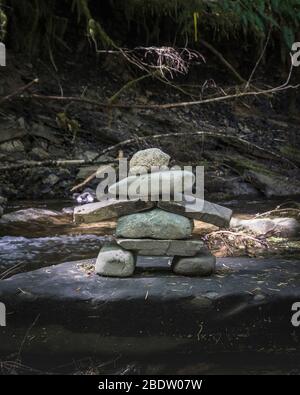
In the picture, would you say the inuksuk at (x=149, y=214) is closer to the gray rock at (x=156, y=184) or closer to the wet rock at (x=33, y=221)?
the gray rock at (x=156, y=184)

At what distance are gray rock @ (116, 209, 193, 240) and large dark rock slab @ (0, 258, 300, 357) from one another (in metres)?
0.33

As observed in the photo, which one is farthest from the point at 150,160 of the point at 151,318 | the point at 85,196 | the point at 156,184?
the point at 85,196

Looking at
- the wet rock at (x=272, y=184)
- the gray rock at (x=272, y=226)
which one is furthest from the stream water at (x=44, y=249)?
the wet rock at (x=272, y=184)

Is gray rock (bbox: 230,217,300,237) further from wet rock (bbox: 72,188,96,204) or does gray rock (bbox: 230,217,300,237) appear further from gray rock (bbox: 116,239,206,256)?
wet rock (bbox: 72,188,96,204)

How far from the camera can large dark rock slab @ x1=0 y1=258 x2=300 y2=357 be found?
10.8ft

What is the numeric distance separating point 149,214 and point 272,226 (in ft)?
8.67

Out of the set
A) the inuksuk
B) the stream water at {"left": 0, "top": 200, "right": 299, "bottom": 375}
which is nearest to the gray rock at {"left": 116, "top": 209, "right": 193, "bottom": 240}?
the inuksuk

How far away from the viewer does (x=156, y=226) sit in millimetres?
3551

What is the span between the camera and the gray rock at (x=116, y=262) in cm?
358

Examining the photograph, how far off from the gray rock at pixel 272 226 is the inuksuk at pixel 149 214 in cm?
228

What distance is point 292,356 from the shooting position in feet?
10.5

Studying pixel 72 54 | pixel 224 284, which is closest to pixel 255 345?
pixel 224 284
